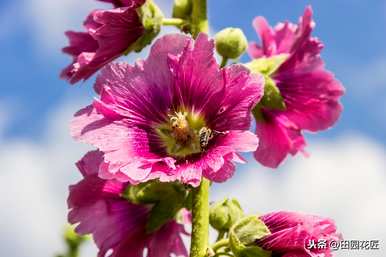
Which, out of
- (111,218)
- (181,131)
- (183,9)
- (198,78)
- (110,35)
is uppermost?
(183,9)

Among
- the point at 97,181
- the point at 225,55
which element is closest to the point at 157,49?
the point at 225,55

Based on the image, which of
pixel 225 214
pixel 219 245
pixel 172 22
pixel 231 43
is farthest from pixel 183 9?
pixel 219 245

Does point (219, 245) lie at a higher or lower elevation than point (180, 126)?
lower

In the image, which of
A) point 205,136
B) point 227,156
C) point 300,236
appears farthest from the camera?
point 205,136

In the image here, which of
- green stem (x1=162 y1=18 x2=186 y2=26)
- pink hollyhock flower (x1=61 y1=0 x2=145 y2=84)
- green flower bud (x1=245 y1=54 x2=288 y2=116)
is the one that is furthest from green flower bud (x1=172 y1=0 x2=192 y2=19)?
green flower bud (x1=245 y1=54 x2=288 y2=116)

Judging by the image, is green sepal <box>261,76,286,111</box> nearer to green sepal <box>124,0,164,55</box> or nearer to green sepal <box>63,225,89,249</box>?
green sepal <box>124,0,164,55</box>

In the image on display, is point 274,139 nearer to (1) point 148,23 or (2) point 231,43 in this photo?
(2) point 231,43
